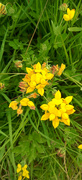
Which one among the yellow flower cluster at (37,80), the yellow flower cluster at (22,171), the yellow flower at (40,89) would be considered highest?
the yellow flower cluster at (37,80)

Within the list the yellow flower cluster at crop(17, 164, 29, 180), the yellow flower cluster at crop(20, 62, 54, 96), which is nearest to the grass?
the yellow flower cluster at crop(17, 164, 29, 180)

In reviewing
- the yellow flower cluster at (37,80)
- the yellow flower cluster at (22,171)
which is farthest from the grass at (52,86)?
the yellow flower cluster at (37,80)

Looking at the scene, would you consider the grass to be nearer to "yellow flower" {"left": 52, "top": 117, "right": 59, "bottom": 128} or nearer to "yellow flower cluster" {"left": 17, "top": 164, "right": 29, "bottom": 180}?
"yellow flower cluster" {"left": 17, "top": 164, "right": 29, "bottom": 180}

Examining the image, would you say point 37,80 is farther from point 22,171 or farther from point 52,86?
point 22,171

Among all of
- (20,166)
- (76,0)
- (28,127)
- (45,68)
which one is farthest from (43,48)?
(20,166)

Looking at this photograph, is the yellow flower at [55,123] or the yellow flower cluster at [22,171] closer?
the yellow flower at [55,123]

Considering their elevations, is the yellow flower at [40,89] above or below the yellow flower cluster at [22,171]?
above

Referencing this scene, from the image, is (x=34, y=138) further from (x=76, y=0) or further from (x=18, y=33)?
(x=76, y=0)

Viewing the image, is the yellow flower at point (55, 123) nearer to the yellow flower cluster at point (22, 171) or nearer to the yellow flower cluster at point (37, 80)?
the yellow flower cluster at point (37, 80)
